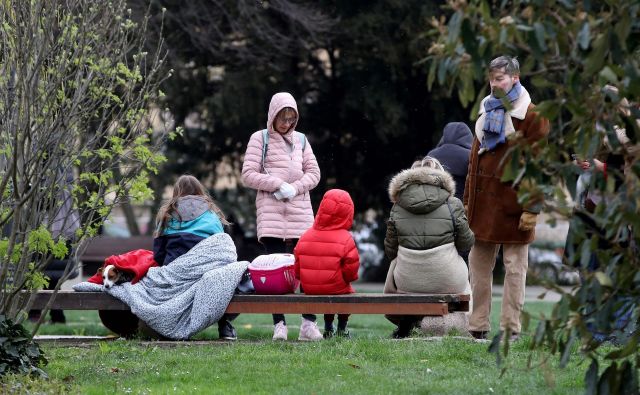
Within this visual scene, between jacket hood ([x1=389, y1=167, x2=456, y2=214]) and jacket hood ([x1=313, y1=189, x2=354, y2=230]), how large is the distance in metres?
0.43

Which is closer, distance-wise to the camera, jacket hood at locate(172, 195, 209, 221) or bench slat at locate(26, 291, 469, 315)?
bench slat at locate(26, 291, 469, 315)

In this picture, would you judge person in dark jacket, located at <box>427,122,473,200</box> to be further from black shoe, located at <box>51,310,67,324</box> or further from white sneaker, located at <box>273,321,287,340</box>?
black shoe, located at <box>51,310,67,324</box>

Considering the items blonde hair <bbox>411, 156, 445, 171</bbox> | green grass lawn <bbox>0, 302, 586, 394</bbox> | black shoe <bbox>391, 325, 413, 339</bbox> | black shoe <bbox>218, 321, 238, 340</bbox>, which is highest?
blonde hair <bbox>411, 156, 445, 171</bbox>

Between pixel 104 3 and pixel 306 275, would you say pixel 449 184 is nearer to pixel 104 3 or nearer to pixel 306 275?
pixel 306 275

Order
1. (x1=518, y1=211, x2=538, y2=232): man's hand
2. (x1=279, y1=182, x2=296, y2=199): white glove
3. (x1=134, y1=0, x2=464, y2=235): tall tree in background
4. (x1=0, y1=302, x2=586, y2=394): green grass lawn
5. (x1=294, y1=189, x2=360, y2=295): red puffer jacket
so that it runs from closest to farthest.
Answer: (x1=0, y1=302, x2=586, y2=394): green grass lawn < (x1=518, y1=211, x2=538, y2=232): man's hand < (x1=294, y1=189, x2=360, y2=295): red puffer jacket < (x1=279, y1=182, x2=296, y2=199): white glove < (x1=134, y1=0, x2=464, y2=235): tall tree in background

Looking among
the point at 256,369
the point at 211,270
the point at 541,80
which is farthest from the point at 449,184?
the point at 541,80

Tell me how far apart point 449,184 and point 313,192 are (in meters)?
15.9

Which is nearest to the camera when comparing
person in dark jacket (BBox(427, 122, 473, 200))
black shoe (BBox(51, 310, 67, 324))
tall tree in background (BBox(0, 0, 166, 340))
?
tall tree in background (BBox(0, 0, 166, 340))

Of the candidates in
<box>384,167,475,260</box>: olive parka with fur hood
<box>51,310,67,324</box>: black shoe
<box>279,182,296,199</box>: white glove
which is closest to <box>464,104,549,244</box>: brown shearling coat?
<box>384,167,475,260</box>: olive parka with fur hood

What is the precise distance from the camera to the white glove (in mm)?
9906

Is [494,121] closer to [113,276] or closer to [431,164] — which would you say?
[431,164]

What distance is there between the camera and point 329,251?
9.01 meters

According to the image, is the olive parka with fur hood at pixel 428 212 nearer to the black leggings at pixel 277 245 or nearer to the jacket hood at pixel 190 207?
the black leggings at pixel 277 245

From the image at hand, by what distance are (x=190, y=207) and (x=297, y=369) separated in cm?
251
